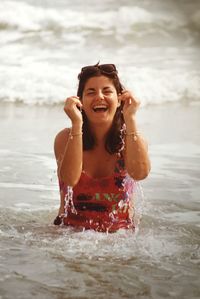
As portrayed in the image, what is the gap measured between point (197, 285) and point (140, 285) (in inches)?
6.6

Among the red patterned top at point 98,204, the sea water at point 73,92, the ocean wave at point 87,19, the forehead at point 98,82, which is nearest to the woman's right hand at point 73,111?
the forehead at point 98,82

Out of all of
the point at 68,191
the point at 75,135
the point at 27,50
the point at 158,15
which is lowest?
the point at 68,191

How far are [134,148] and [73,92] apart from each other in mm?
2036

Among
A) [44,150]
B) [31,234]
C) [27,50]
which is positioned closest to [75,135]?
[31,234]

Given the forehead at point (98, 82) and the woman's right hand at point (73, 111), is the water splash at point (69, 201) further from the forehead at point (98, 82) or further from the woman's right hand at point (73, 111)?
the forehead at point (98, 82)

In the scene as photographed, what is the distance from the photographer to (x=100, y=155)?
79.0 inches

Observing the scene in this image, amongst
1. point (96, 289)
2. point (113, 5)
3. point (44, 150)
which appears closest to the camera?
point (96, 289)

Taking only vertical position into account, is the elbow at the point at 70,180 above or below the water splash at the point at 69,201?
above

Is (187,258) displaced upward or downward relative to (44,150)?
downward

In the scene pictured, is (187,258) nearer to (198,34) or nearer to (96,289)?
(96,289)

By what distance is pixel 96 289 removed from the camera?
136 centimetres

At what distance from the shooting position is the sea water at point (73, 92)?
214 cm

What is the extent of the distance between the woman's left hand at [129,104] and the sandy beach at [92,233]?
0.45 meters

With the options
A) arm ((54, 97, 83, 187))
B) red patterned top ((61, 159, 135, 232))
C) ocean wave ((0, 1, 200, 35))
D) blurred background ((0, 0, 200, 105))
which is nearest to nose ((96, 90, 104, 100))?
arm ((54, 97, 83, 187))
